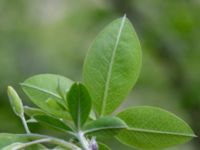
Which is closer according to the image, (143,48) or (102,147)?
(102,147)

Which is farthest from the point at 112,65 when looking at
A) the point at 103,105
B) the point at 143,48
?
the point at 143,48

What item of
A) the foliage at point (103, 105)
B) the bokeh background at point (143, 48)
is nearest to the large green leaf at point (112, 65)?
the foliage at point (103, 105)

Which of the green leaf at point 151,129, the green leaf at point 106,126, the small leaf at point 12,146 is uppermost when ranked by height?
the small leaf at point 12,146

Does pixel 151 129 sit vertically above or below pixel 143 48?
below

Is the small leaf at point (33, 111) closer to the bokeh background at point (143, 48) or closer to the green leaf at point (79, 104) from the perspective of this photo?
the green leaf at point (79, 104)

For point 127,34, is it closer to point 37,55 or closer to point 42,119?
point 42,119

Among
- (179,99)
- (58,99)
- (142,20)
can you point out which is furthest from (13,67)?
(58,99)

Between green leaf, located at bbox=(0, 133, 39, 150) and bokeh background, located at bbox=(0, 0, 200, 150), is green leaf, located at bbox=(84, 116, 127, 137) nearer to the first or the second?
green leaf, located at bbox=(0, 133, 39, 150)

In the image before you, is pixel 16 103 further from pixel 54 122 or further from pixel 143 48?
pixel 143 48
